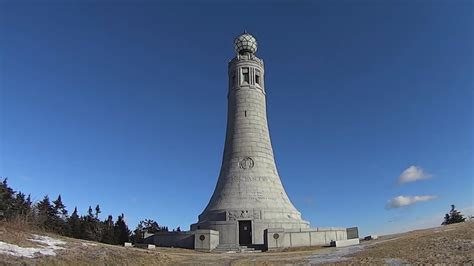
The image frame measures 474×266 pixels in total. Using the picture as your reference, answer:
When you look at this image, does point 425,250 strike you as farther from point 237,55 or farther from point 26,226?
point 237,55

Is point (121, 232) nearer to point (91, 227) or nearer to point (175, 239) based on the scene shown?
point (91, 227)

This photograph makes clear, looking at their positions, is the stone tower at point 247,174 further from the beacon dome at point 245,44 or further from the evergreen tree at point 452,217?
the evergreen tree at point 452,217

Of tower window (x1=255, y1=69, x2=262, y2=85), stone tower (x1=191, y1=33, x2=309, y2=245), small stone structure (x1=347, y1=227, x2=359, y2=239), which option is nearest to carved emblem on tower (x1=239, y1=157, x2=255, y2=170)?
stone tower (x1=191, y1=33, x2=309, y2=245)

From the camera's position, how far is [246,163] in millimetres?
38000

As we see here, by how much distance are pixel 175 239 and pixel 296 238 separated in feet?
31.3

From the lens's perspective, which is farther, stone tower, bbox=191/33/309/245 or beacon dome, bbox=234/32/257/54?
beacon dome, bbox=234/32/257/54

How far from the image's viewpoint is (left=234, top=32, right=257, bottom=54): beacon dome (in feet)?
147

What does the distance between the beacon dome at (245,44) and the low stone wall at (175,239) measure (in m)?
21.8

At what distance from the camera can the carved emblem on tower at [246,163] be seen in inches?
1489

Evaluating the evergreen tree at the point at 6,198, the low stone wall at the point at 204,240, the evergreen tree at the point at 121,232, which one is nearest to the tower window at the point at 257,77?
the low stone wall at the point at 204,240

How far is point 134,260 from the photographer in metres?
17.9

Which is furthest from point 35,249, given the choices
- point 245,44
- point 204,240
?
point 245,44

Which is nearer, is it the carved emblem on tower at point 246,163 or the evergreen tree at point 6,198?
the carved emblem on tower at point 246,163

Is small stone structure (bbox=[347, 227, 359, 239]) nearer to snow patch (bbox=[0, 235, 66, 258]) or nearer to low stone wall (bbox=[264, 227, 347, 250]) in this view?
low stone wall (bbox=[264, 227, 347, 250])
